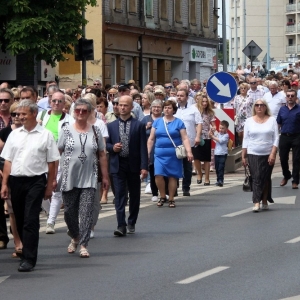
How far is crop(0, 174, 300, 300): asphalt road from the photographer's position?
10.6 metres

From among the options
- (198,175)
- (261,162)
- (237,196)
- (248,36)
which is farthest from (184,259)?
(248,36)

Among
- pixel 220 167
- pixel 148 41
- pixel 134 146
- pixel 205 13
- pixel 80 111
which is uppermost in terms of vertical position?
pixel 205 13

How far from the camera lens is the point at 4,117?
47.3 feet

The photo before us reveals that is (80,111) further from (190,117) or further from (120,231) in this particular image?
(190,117)

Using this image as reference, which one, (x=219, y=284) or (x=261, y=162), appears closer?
(x=219, y=284)

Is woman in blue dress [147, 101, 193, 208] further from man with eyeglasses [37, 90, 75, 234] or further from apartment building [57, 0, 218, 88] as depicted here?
apartment building [57, 0, 218, 88]

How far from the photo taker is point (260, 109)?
58.7ft

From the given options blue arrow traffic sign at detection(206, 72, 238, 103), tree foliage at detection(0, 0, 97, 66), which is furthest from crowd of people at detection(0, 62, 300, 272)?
tree foliage at detection(0, 0, 97, 66)

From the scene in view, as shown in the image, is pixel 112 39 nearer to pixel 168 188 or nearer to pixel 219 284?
pixel 168 188

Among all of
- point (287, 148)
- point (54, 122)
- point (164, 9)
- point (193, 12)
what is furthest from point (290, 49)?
point (54, 122)

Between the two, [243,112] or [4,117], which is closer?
[4,117]

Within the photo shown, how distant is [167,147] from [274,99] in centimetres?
1161

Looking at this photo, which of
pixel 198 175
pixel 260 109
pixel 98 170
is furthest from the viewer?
pixel 198 175

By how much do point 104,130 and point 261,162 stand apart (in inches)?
126
